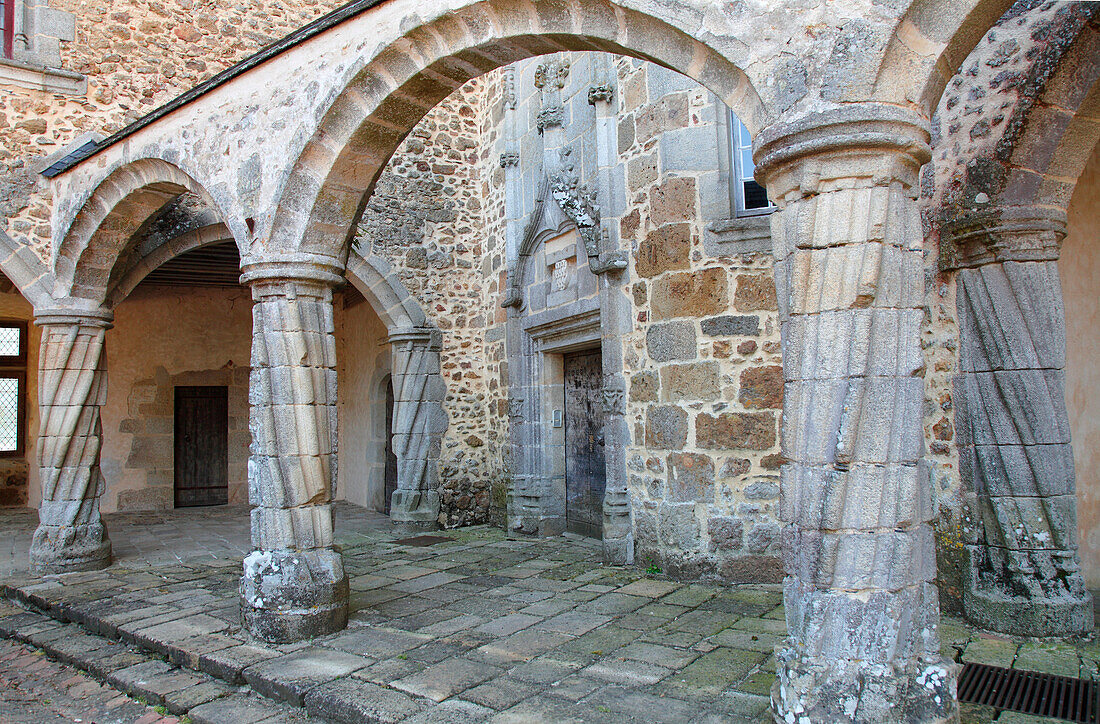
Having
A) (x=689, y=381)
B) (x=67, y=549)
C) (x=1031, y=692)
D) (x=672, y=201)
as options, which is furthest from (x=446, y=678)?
(x=67, y=549)

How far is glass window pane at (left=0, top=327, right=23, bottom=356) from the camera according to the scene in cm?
963

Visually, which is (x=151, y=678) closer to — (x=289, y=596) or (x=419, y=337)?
(x=289, y=596)

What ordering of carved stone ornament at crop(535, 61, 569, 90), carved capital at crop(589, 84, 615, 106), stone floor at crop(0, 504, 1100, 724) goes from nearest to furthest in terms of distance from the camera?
stone floor at crop(0, 504, 1100, 724), carved capital at crop(589, 84, 615, 106), carved stone ornament at crop(535, 61, 569, 90)

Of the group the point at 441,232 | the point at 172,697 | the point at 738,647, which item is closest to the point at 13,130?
the point at 441,232

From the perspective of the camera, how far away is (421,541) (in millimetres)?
6934

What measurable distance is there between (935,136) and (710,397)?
199 centimetres

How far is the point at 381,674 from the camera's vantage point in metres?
3.37

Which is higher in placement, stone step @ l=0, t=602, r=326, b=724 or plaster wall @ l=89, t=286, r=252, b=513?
plaster wall @ l=89, t=286, r=252, b=513

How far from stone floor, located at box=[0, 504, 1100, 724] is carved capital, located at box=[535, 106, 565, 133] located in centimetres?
367

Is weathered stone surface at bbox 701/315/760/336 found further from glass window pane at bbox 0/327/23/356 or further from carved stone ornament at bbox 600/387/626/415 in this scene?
glass window pane at bbox 0/327/23/356

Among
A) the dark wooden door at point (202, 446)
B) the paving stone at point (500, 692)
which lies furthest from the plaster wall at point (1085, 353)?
the dark wooden door at point (202, 446)

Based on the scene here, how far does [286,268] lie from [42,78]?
4.15 meters

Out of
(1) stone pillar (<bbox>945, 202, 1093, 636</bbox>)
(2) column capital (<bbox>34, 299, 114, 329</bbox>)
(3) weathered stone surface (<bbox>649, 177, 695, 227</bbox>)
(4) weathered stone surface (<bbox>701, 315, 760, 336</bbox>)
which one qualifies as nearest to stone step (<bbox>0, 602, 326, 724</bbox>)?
(2) column capital (<bbox>34, 299, 114, 329</bbox>)

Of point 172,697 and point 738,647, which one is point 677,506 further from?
point 172,697
